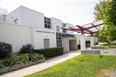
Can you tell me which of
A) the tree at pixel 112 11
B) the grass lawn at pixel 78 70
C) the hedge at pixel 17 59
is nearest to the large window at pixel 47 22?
the hedge at pixel 17 59

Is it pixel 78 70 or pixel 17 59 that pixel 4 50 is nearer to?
pixel 17 59

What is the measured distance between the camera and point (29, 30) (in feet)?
59.2

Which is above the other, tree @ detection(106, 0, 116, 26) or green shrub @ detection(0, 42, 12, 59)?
tree @ detection(106, 0, 116, 26)

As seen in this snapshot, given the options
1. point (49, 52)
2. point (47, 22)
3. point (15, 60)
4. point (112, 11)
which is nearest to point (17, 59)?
point (15, 60)

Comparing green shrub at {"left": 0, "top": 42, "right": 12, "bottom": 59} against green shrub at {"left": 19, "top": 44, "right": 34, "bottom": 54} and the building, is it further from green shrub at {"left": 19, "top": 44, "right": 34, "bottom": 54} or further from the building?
green shrub at {"left": 19, "top": 44, "right": 34, "bottom": 54}

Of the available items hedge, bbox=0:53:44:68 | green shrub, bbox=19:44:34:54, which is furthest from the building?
hedge, bbox=0:53:44:68

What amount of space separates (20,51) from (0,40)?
9.93 feet

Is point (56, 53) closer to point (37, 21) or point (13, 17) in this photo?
point (37, 21)

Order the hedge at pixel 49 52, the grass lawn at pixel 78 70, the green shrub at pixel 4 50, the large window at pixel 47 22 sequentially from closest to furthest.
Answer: the grass lawn at pixel 78 70
the green shrub at pixel 4 50
the hedge at pixel 49 52
the large window at pixel 47 22

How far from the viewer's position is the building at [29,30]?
1492 centimetres

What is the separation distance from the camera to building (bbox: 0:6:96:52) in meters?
14.9

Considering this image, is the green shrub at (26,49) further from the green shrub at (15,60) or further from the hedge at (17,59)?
the green shrub at (15,60)

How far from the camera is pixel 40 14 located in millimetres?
26750

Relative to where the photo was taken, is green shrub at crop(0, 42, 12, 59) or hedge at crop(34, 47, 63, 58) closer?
green shrub at crop(0, 42, 12, 59)
